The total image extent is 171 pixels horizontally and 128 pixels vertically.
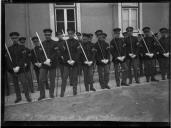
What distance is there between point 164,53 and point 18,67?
243 centimetres

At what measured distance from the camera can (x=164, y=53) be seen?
4223mm

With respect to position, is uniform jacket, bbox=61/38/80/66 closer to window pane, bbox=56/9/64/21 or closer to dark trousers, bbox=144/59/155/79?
window pane, bbox=56/9/64/21

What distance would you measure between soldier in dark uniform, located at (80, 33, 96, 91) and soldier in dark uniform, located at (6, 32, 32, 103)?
3.14ft

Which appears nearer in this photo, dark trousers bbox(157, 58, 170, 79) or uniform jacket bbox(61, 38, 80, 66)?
dark trousers bbox(157, 58, 170, 79)

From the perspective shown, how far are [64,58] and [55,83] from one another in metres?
0.45

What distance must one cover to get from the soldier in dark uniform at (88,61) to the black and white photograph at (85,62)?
0.02 metres

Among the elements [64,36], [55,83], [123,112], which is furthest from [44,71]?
[123,112]

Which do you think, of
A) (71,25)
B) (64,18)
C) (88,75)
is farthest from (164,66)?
(64,18)

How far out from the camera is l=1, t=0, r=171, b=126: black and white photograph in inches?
164

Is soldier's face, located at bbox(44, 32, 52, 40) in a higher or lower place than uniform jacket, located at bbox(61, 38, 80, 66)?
higher

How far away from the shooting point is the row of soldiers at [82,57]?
4250 mm

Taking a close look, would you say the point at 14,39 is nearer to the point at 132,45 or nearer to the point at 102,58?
the point at 102,58

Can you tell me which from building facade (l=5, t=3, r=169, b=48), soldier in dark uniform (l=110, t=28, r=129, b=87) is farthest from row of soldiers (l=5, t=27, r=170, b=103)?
building facade (l=5, t=3, r=169, b=48)

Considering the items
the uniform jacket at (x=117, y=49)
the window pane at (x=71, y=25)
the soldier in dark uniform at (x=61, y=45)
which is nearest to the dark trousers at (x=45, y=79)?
the soldier in dark uniform at (x=61, y=45)
